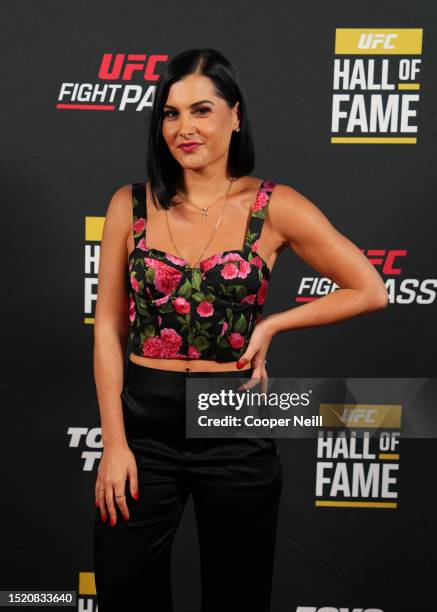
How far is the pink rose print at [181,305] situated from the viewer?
156 cm

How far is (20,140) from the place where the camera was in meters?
2.50

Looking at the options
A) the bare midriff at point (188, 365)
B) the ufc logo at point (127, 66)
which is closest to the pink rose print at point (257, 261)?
the bare midriff at point (188, 365)

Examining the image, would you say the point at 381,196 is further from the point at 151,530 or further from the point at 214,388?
the point at 151,530

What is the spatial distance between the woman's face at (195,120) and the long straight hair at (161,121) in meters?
0.01

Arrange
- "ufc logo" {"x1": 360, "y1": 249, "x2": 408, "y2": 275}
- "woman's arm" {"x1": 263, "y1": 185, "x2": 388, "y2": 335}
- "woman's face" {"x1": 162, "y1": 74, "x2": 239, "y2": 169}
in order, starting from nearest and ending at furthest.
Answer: "woman's face" {"x1": 162, "y1": 74, "x2": 239, "y2": 169}, "woman's arm" {"x1": 263, "y1": 185, "x2": 388, "y2": 335}, "ufc logo" {"x1": 360, "y1": 249, "x2": 408, "y2": 275}

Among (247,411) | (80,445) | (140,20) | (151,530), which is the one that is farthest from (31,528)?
(140,20)

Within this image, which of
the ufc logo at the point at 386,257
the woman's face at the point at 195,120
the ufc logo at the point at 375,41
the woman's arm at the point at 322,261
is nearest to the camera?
the woman's face at the point at 195,120

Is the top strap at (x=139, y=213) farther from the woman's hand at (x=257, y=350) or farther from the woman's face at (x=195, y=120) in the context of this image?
the woman's hand at (x=257, y=350)

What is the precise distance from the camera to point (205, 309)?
157cm

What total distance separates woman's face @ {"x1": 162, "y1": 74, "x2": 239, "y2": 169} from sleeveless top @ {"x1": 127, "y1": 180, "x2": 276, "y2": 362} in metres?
0.17

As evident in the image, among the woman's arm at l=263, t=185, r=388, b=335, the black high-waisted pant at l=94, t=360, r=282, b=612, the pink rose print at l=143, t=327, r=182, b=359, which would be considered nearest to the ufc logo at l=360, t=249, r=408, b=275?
the woman's arm at l=263, t=185, r=388, b=335

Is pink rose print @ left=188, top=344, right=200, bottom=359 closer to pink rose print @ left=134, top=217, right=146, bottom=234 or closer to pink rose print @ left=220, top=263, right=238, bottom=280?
pink rose print @ left=220, top=263, right=238, bottom=280

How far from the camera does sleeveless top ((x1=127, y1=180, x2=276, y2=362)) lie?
157 cm

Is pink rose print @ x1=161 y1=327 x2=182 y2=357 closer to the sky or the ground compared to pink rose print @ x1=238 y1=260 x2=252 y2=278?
closer to the ground
